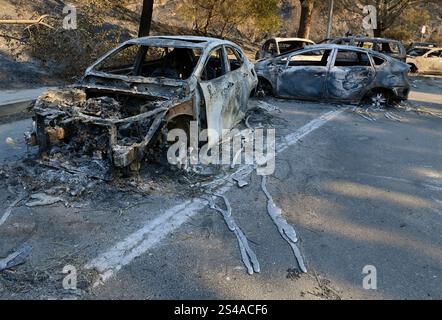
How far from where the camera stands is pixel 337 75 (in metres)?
10.4

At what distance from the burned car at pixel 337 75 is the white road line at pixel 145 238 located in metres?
5.98

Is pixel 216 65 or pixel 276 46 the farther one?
pixel 276 46

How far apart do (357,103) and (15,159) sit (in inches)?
313

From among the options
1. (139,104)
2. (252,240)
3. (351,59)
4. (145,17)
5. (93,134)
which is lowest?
(252,240)

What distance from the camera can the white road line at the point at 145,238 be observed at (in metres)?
3.56

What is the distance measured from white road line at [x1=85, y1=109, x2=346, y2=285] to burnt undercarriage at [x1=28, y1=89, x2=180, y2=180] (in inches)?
30.0

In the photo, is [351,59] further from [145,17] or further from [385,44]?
[385,44]

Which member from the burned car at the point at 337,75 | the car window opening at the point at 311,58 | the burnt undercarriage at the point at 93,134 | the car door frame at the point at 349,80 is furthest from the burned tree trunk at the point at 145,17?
the burnt undercarriage at the point at 93,134

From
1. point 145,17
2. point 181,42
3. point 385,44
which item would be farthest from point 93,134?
point 385,44

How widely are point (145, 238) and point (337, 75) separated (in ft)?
25.6

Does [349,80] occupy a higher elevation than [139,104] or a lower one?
lower

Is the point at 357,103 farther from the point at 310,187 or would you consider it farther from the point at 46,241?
the point at 46,241

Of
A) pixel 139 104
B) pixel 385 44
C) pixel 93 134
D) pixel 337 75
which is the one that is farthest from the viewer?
pixel 385 44

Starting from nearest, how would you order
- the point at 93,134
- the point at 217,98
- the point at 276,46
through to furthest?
the point at 93,134
the point at 217,98
the point at 276,46
